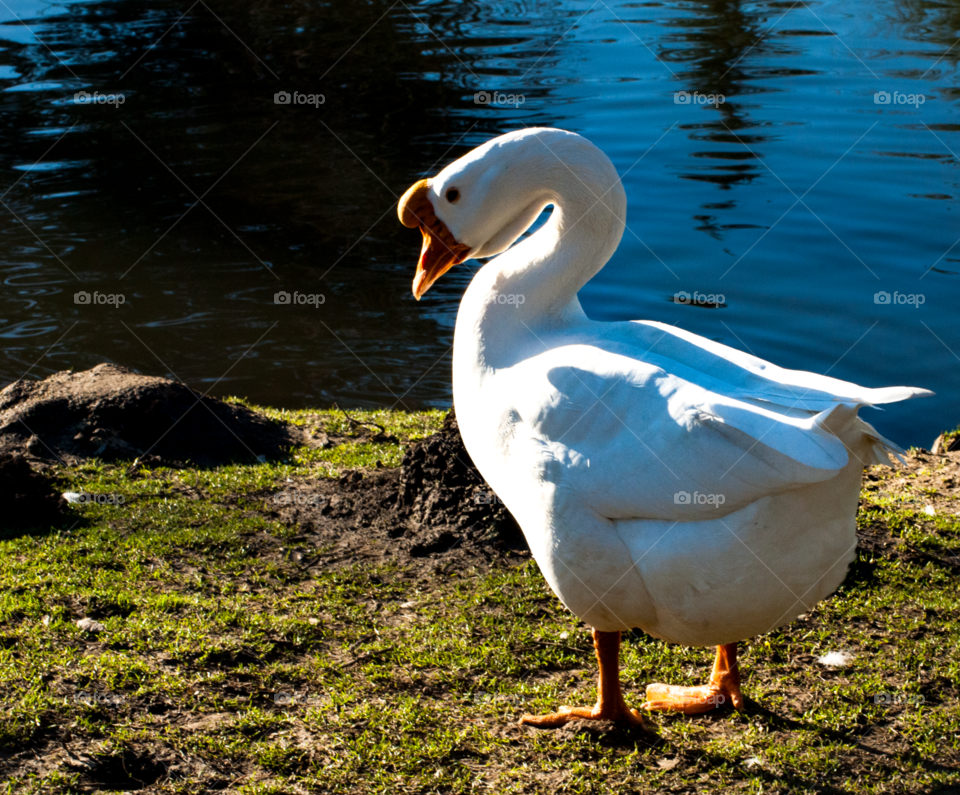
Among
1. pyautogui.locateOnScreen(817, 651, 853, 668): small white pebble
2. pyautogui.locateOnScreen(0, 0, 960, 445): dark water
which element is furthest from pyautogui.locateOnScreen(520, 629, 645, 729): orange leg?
pyautogui.locateOnScreen(0, 0, 960, 445): dark water

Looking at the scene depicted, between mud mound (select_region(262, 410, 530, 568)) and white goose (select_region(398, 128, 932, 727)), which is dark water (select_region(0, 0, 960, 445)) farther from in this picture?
white goose (select_region(398, 128, 932, 727))

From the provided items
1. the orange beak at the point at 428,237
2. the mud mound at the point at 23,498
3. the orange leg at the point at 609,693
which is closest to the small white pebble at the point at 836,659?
the orange leg at the point at 609,693

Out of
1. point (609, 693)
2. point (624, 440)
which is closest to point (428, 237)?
point (624, 440)

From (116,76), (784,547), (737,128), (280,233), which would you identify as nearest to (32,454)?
(784,547)

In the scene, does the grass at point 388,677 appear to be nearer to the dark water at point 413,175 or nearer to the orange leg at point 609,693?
the orange leg at point 609,693

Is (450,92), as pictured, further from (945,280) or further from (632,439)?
(632,439)

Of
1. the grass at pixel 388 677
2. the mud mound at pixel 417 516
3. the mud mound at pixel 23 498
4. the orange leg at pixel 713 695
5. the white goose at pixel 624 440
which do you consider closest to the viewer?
the white goose at pixel 624 440

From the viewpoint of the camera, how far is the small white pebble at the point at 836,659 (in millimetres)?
3967

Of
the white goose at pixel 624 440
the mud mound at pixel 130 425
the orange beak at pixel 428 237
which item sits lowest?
the mud mound at pixel 130 425

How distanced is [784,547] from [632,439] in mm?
601

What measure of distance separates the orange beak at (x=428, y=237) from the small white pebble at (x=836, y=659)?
2.35 metres

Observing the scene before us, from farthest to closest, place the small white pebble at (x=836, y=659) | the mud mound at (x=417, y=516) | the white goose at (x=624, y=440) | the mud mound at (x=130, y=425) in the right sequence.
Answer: the mud mound at (x=130, y=425)
the mud mound at (x=417, y=516)
the small white pebble at (x=836, y=659)
the white goose at (x=624, y=440)

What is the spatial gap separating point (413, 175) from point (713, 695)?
10.1m

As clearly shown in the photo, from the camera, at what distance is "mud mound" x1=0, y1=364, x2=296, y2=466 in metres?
6.05
